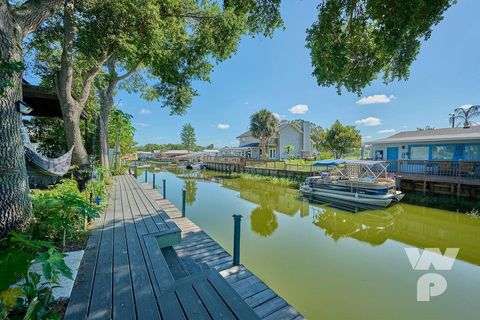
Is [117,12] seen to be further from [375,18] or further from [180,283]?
[180,283]

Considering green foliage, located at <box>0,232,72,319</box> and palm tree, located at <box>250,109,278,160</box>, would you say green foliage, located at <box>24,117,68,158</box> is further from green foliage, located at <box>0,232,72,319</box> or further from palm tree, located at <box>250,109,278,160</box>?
palm tree, located at <box>250,109,278,160</box>

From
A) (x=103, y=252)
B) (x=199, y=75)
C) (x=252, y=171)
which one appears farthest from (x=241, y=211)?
(x=252, y=171)

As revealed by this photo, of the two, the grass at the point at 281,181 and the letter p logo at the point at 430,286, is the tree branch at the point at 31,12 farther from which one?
the grass at the point at 281,181

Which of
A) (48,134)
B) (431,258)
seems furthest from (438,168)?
(48,134)

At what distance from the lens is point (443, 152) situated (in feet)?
45.7

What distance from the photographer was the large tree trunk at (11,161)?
2827 millimetres

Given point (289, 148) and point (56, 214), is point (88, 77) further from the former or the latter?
point (289, 148)

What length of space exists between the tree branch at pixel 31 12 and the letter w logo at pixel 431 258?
9.00 metres

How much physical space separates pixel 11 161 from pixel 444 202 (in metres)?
15.4

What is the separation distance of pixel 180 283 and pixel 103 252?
1.48 meters

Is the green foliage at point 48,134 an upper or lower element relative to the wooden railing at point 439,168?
upper

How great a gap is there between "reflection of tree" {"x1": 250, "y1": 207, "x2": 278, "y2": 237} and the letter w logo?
3.90 m

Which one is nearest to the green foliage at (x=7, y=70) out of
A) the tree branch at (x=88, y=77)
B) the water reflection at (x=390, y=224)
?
the tree branch at (x=88, y=77)

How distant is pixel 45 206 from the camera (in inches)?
138
